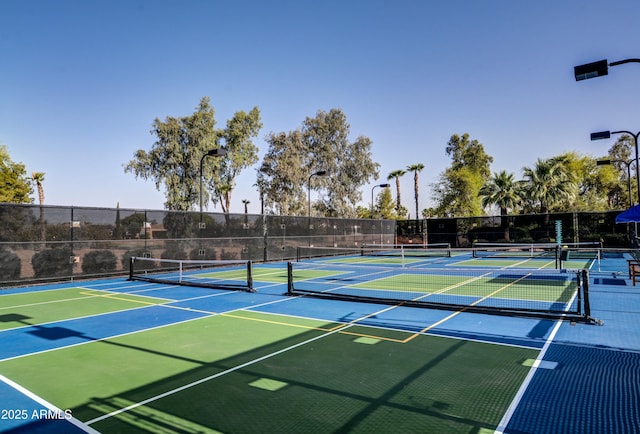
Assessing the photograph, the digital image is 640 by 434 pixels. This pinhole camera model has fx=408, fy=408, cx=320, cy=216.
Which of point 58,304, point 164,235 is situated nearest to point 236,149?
point 164,235

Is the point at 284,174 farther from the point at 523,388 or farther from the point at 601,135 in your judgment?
the point at 523,388

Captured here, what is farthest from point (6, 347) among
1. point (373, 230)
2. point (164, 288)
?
point (373, 230)

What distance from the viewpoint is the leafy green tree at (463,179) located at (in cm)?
5459

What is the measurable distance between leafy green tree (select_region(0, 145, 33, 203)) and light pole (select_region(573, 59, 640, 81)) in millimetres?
49799

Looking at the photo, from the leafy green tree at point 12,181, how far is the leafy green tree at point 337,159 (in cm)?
3237

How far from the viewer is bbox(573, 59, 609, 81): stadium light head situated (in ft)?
29.2

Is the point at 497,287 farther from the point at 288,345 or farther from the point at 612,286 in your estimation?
the point at 288,345

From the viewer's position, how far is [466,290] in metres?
13.0

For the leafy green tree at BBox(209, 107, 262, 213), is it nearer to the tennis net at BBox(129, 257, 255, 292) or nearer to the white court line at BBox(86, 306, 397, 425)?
the tennis net at BBox(129, 257, 255, 292)

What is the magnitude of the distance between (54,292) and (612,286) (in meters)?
18.5

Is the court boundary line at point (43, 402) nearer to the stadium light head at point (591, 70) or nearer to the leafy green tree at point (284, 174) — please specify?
the stadium light head at point (591, 70)

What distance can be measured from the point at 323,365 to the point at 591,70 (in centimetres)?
860

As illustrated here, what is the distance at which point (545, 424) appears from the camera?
4051mm

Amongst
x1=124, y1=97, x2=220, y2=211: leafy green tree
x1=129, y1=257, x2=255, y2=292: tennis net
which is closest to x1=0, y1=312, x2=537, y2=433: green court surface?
x1=129, y1=257, x2=255, y2=292: tennis net
